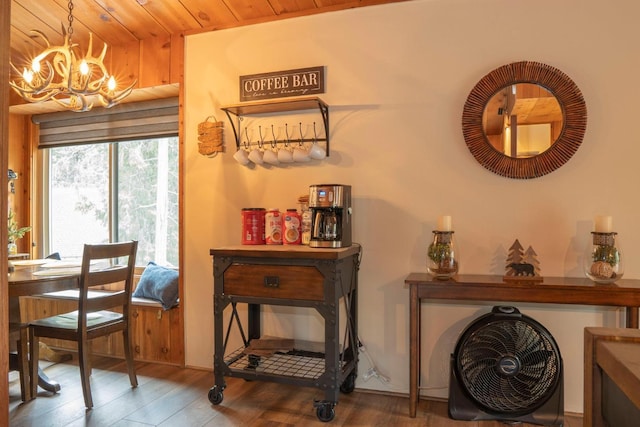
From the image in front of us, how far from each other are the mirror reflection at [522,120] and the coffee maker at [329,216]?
2.98 ft

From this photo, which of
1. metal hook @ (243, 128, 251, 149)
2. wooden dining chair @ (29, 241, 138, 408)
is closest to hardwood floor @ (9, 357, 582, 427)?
wooden dining chair @ (29, 241, 138, 408)

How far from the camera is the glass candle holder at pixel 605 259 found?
6.90 ft

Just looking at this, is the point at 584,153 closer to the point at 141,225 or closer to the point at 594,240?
the point at 594,240

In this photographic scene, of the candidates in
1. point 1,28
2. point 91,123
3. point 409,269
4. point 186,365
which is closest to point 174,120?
point 91,123

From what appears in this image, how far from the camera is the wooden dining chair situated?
2453 millimetres

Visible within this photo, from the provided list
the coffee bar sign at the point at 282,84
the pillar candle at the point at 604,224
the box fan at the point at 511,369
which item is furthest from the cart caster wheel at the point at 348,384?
the coffee bar sign at the point at 282,84

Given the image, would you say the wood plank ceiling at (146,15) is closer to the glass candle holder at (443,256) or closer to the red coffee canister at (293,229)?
the red coffee canister at (293,229)

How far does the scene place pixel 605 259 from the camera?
2.12 m

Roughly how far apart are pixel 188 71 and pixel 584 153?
2.58 m

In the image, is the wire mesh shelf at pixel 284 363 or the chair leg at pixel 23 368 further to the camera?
the chair leg at pixel 23 368

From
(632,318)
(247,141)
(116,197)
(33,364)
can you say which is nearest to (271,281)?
(247,141)

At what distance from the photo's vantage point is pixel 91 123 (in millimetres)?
3926

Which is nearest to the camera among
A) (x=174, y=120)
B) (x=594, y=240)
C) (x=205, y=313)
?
(x=594, y=240)

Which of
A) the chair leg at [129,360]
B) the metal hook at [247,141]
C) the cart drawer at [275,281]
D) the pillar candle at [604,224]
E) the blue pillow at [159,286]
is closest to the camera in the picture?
the pillar candle at [604,224]
